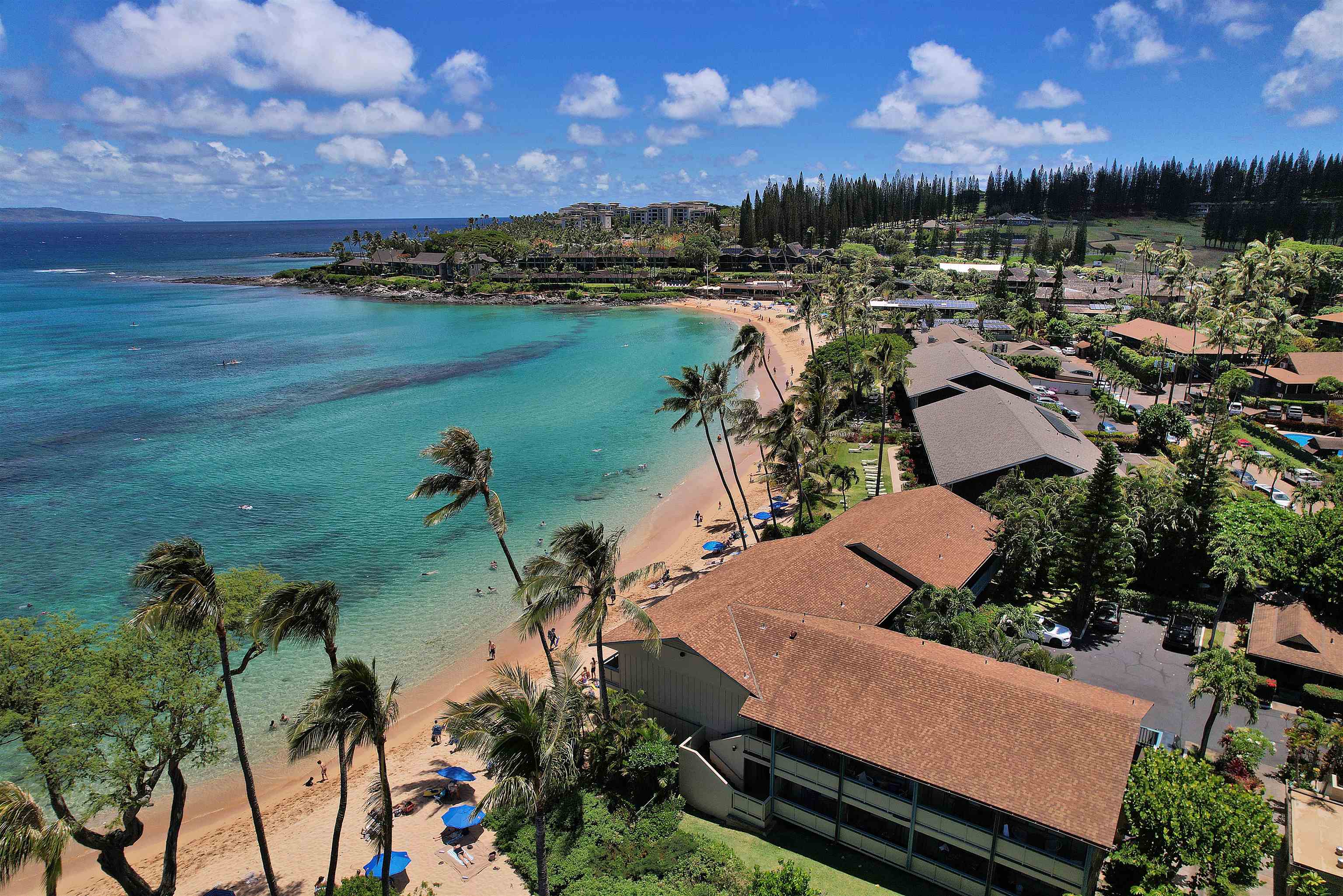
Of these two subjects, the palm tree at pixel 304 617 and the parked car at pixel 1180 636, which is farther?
the parked car at pixel 1180 636

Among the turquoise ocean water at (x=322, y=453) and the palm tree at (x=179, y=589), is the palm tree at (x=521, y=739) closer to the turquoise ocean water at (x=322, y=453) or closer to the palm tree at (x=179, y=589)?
the palm tree at (x=179, y=589)

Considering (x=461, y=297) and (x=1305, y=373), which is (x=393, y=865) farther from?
(x=461, y=297)

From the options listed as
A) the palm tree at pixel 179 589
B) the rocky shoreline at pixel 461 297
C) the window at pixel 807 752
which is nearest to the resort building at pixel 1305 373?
the window at pixel 807 752

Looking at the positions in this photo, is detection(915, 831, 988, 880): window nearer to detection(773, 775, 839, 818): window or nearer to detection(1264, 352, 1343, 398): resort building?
detection(773, 775, 839, 818): window

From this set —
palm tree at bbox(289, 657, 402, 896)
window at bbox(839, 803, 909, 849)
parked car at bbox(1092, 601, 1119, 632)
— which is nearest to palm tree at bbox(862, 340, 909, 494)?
parked car at bbox(1092, 601, 1119, 632)

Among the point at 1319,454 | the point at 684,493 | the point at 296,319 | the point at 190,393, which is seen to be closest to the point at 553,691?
the point at 684,493
